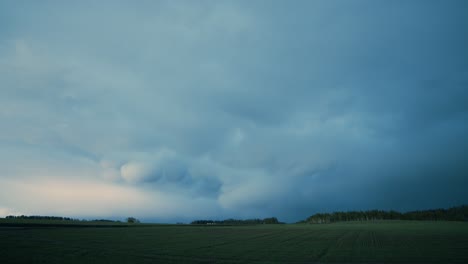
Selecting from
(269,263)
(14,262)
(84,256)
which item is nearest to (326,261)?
(269,263)

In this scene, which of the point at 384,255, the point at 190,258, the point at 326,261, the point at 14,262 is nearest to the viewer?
the point at 14,262

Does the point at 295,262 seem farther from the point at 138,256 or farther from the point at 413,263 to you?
the point at 138,256

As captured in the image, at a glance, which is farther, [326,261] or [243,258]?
[243,258]

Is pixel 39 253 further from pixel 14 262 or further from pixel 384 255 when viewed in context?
pixel 384 255

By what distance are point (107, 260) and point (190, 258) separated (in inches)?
300

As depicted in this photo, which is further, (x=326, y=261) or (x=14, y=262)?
(x=326, y=261)

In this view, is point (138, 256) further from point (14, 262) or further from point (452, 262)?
point (452, 262)

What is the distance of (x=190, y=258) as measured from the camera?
30.2m

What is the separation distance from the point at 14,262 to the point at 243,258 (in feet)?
65.4

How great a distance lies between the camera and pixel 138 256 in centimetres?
3178

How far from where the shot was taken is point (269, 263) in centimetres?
2741

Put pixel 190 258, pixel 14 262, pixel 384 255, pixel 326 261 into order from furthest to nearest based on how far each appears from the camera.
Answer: pixel 384 255 < pixel 190 258 < pixel 326 261 < pixel 14 262

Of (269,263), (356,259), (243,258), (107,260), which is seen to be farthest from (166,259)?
(356,259)

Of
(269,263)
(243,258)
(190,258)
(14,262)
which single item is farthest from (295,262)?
(14,262)
